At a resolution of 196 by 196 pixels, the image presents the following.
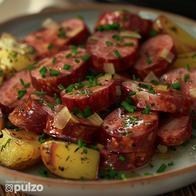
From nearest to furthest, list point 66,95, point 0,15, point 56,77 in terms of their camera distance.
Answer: point 66,95
point 56,77
point 0,15

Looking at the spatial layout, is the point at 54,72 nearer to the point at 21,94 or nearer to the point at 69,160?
the point at 21,94

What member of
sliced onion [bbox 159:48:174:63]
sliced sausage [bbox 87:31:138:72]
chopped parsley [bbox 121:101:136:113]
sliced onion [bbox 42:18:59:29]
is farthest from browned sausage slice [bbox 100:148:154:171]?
sliced onion [bbox 42:18:59:29]

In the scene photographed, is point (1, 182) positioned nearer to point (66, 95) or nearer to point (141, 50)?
point (66, 95)

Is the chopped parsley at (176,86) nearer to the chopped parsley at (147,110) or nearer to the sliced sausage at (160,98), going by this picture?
the sliced sausage at (160,98)

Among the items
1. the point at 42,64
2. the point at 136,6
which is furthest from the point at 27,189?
the point at 136,6

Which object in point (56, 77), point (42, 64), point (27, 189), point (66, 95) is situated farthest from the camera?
point (42, 64)
